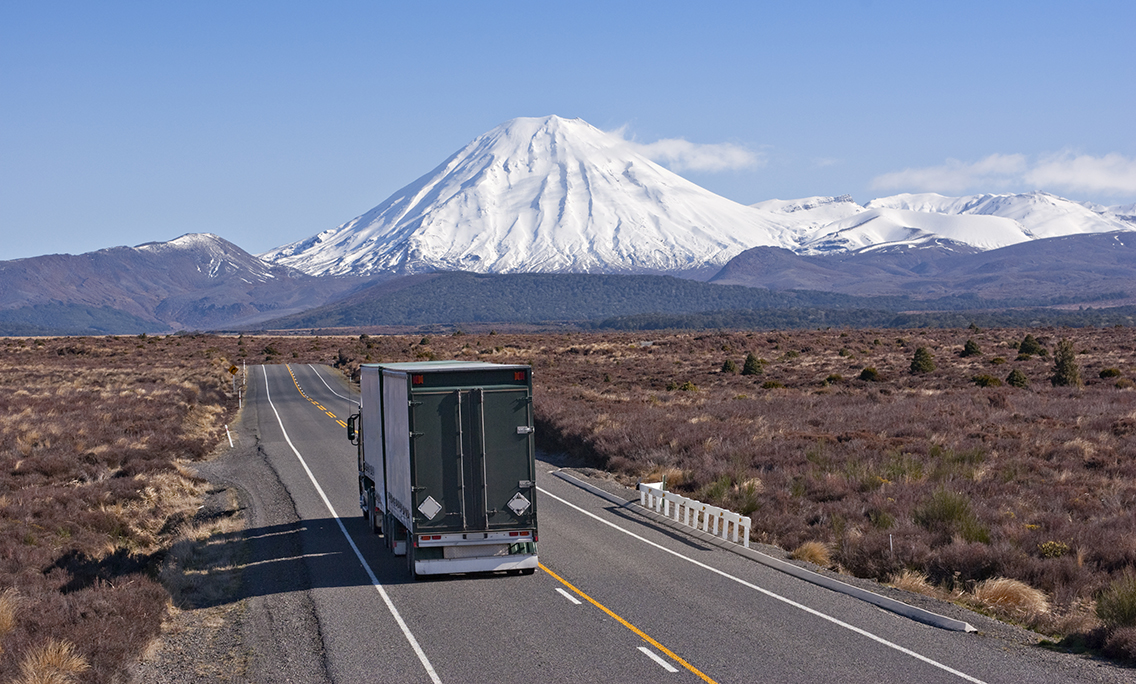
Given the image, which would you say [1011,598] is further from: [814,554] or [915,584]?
[814,554]

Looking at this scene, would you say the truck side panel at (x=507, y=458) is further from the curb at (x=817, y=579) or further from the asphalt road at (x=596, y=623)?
the curb at (x=817, y=579)

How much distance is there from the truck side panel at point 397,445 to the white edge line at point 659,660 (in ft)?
14.6

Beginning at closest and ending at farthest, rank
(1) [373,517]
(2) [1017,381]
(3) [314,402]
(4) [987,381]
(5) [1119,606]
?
(5) [1119,606] < (1) [373,517] < (2) [1017,381] < (4) [987,381] < (3) [314,402]

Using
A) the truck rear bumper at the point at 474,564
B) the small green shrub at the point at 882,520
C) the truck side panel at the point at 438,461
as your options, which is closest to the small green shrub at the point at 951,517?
the small green shrub at the point at 882,520

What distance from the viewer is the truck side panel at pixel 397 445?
1525cm

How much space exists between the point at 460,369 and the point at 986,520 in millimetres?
10175

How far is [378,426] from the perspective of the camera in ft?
58.6

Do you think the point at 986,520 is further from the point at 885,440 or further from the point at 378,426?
the point at 378,426

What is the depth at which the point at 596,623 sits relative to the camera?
1345 cm

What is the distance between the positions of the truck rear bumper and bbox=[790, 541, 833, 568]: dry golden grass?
5123 millimetres

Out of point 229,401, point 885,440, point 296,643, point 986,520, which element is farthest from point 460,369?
point 229,401

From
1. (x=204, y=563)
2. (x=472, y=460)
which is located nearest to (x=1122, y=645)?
(x=472, y=460)

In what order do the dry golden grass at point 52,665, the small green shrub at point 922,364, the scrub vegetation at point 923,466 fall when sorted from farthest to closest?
the small green shrub at point 922,364 → the scrub vegetation at point 923,466 → the dry golden grass at point 52,665

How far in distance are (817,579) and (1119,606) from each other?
4355mm
